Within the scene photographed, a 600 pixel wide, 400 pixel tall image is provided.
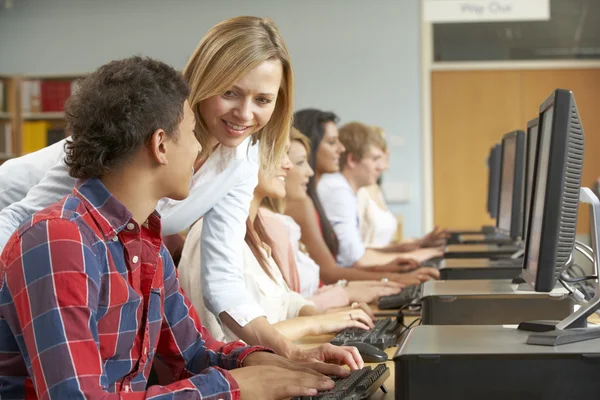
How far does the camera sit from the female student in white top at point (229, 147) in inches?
72.9

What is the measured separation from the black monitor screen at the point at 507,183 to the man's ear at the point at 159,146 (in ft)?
6.08

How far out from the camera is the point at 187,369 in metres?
1.57

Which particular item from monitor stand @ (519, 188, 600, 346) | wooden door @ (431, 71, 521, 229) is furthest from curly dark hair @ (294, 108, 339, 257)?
wooden door @ (431, 71, 521, 229)

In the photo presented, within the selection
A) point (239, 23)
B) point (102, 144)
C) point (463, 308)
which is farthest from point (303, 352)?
point (239, 23)

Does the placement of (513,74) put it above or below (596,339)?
above

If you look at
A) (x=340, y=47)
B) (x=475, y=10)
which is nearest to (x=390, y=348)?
(x=475, y=10)

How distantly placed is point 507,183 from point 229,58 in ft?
5.23

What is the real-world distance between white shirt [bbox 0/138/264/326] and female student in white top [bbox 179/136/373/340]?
0.22 metres

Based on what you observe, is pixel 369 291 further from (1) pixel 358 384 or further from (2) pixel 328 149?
(1) pixel 358 384

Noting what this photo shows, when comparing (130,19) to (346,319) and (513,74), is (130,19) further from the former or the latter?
(346,319)

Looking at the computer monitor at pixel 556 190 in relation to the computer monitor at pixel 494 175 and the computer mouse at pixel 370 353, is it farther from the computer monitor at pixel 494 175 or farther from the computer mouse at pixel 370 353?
the computer monitor at pixel 494 175

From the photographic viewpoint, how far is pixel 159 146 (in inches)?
52.5

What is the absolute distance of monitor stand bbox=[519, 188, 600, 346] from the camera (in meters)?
1.24

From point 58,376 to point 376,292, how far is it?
1.85m
